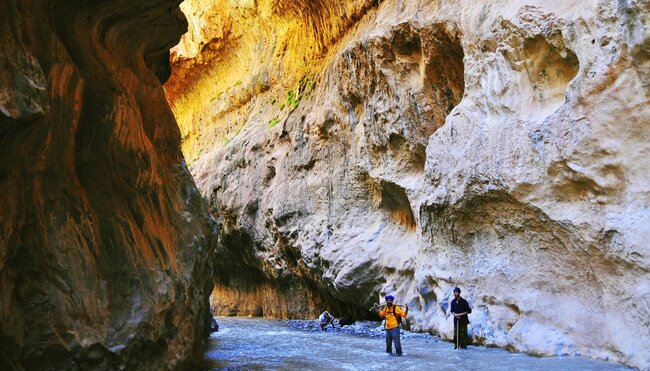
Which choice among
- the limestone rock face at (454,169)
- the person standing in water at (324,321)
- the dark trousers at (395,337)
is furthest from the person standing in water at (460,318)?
the person standing in water at (324,321)

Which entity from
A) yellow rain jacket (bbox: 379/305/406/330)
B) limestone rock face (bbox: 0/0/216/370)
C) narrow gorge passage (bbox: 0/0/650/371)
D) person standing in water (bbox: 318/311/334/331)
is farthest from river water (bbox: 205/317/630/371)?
limestone rock face (bbox: 0/0/216/370)

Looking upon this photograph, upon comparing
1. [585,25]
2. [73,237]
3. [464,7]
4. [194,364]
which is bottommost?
[194,364]

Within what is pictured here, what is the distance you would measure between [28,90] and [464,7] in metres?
11.0

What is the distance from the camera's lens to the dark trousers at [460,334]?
466 inches

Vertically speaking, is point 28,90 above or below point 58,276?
above

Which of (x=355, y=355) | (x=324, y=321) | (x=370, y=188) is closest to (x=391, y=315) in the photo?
(x=355, y=355)

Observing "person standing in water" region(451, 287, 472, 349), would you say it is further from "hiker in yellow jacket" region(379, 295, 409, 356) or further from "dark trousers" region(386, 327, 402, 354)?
"dark trousers" region(386, 327, 402, 354)

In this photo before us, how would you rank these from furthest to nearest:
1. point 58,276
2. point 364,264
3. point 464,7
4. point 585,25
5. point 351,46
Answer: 1. point 351,46
2. point 364,264
3. point 464,7
4. point 585,25
5. point 58,276

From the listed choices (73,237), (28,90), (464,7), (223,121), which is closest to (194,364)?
(73,237)

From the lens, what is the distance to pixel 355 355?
11875 millimetres

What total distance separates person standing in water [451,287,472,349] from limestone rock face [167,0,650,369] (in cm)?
45

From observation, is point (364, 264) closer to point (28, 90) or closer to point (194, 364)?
point (194, 364)

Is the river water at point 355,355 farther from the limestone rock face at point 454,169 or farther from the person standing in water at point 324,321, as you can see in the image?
the person standing in water at point 324,321

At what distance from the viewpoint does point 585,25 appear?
10.3m
